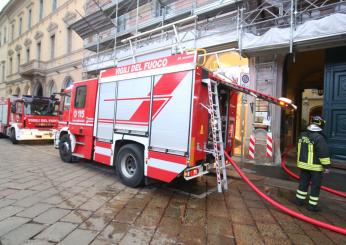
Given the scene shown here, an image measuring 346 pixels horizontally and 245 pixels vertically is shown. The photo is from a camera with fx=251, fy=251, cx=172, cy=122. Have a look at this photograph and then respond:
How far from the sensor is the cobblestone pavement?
342 centimetres

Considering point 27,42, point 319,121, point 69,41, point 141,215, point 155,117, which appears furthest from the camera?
point 27,42

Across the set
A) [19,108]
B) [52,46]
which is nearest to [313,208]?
[19,108]

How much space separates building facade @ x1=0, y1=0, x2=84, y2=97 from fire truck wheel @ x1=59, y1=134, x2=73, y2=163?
1298 cm

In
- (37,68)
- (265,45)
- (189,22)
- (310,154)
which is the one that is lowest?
(310,154)

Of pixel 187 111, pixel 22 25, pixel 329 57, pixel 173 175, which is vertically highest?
pixel 22 25

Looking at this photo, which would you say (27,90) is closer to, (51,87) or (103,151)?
(51,87)

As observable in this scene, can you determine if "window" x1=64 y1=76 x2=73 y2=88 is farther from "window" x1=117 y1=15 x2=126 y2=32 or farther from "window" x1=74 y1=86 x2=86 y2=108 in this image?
"window" x1=74 y1=86 x2=86 y2=108

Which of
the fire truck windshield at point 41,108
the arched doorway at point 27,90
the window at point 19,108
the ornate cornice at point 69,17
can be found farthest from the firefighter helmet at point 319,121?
the arched doorway at point 27,90

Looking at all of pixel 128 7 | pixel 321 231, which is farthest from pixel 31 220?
pixel 128 7

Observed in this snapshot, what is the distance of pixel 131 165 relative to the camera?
590 centimetres

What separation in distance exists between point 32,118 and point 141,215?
1086 cm

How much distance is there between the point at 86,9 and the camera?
739 inches

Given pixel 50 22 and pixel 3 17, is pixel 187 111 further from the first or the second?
pixel 3 17

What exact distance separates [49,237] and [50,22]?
86.6 ft
